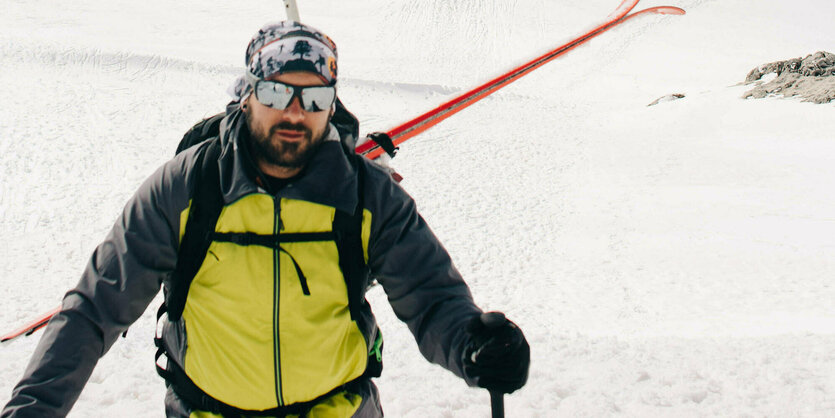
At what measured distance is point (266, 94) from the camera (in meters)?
1.82

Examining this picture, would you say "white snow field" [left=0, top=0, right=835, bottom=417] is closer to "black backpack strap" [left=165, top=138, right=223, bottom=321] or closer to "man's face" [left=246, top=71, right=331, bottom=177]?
"man's face" [left=246, top=71, right=331, bottom=177]

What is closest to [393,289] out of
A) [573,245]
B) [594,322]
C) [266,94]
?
[266,94]

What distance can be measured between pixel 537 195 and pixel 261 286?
7175 mm

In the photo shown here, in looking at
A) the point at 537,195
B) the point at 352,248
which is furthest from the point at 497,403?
the point at 537,195

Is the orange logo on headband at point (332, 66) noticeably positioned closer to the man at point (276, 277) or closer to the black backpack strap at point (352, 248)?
the man at point (276, 277)

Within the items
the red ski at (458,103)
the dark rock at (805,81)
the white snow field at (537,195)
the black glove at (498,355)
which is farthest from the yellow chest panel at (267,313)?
the dark rock at (805,81)

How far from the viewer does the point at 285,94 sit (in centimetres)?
182

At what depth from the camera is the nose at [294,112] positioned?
180 cm

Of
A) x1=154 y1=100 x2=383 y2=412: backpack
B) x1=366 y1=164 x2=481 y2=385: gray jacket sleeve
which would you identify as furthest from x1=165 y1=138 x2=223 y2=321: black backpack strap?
x1=366 y1=164 x2=481 y2=385: gray jacket sleeve

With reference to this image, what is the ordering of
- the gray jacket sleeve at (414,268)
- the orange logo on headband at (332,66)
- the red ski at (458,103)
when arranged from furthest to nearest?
1. the red ski at (458,103)
2. the orange logo on headband at (332,66)
3. the gray jacket sleeve at (414,268)

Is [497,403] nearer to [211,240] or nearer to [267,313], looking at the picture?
[267,313]

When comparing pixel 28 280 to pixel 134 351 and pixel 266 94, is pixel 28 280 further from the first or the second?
pixel 266 94

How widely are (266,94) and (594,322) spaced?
403cm

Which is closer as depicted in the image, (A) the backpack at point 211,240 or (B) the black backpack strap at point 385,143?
(A) the backpack at point 211,240
